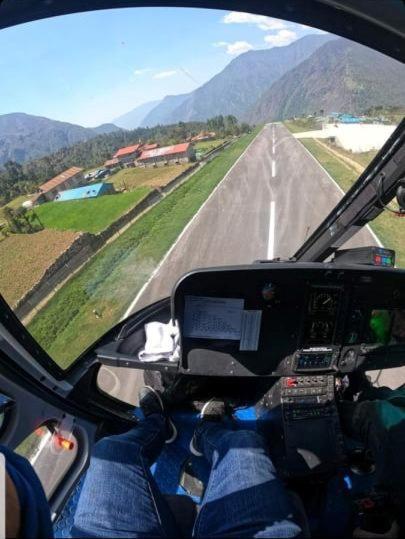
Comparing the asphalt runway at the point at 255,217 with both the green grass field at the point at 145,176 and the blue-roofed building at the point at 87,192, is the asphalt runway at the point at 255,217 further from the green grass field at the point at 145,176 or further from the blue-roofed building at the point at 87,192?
the blue-roofed building at the point at 87,192

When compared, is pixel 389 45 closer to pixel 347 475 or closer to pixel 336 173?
pixel 336 173

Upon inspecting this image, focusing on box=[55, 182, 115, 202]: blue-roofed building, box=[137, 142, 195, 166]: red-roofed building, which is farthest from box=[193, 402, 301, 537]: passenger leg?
box=[137, 142, 195, 166]: red-roofed building

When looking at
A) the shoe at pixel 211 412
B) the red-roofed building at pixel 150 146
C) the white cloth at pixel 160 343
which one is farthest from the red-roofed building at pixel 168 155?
the shoe at pixel 211 412

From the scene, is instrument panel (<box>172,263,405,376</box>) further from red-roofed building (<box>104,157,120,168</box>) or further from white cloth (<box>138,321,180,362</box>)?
red-roofed building (<box>104,157,120,168</box>)

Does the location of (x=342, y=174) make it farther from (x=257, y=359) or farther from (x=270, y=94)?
(x=257, y=359)

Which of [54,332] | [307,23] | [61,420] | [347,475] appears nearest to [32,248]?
[54,332]

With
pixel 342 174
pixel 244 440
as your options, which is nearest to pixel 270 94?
pixel 342 174
